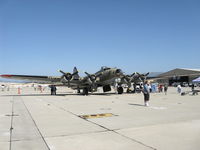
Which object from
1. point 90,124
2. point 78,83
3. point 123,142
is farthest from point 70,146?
point 78,83

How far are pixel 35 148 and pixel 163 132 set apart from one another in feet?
13.0

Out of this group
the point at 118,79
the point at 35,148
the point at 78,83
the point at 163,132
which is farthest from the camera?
the point at 78,83

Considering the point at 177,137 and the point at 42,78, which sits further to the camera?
the point at 42,78

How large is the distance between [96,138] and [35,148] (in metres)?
1.79

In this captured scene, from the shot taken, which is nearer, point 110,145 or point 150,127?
point 110,145

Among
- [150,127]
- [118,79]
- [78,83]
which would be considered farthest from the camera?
[78,83]

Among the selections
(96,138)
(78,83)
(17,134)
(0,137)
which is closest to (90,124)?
(96,138)

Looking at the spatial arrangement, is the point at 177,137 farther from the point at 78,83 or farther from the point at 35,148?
the point at 78,83

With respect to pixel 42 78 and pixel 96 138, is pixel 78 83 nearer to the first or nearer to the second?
pixel 42 78

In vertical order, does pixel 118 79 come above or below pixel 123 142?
above

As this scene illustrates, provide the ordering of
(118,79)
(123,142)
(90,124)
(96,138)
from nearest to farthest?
(123,142), (96,138), (90,124), (118,79)

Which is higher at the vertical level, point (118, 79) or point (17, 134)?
point (118, 79)

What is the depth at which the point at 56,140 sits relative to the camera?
20.6 feet

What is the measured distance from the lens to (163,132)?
6980 millimetres
